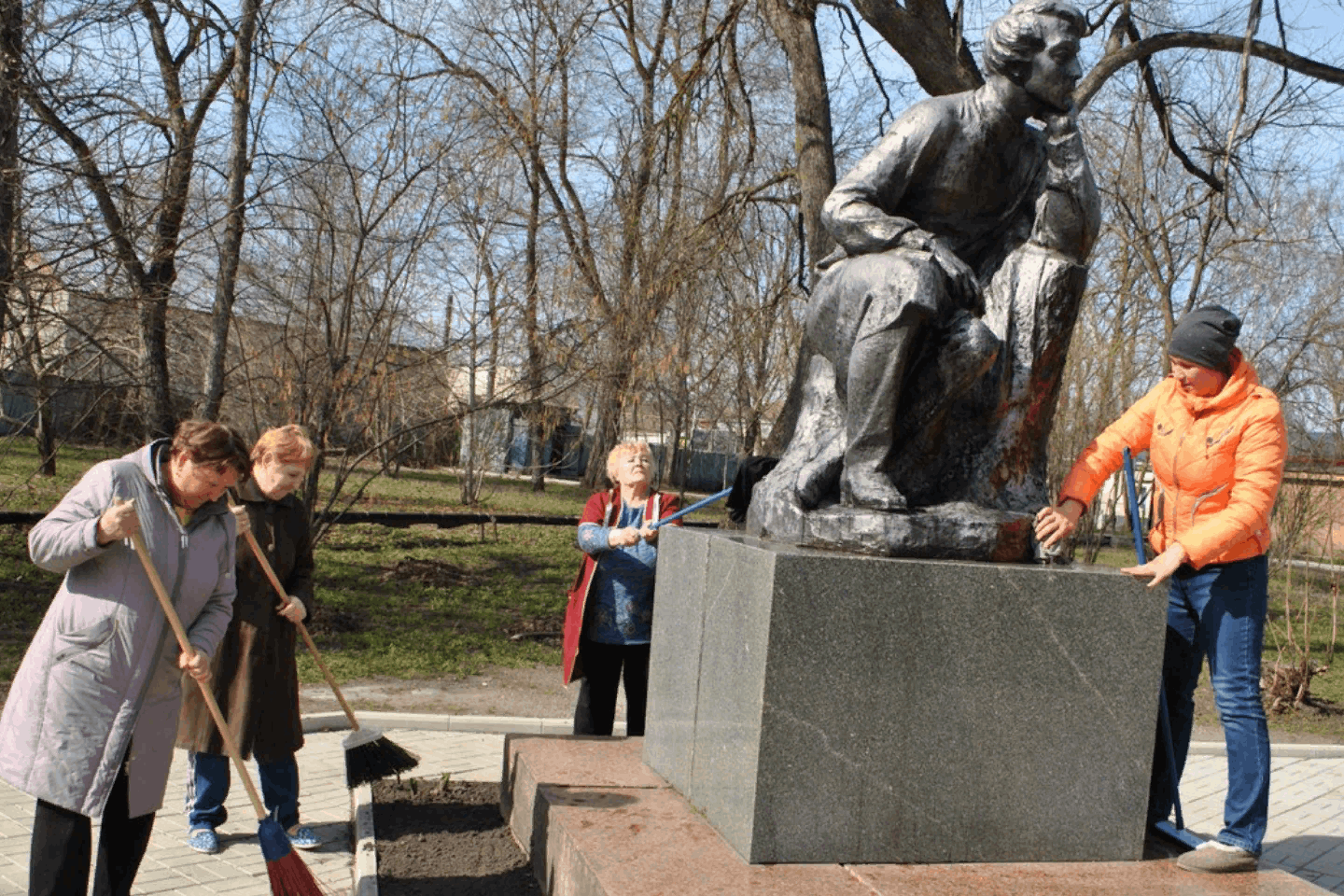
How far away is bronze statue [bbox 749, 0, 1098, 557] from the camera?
12.4 ft

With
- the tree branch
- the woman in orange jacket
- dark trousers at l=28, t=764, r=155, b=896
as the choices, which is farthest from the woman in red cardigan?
the tree branch

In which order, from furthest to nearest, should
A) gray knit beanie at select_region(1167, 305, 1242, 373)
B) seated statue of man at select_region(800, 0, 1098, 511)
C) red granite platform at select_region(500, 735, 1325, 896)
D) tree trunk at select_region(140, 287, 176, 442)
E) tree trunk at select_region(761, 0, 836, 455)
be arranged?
tree trunk at select_region(761, 0, 836, 455) → tree trunk at select_region(140, 287, 176, 442) → seated statue of man at select_region(800, 0, 1098, 511) → gray knit beanie at select_region(1167, 305, 1242, 373) → red granite platform at select_region(500, 735, 1325, 896)

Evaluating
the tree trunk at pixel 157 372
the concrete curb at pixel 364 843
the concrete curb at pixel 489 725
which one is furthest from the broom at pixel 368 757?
the tree trunk at pixel 157 372

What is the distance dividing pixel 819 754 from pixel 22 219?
6693 mm

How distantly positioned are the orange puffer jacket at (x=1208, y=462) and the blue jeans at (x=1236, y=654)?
95mm

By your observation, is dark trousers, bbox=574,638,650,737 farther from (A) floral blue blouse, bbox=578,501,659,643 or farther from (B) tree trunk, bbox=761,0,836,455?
(B) tree trunk, bbox=761,0,836,455

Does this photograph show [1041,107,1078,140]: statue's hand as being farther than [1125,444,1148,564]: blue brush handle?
Yes

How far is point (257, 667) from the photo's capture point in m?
4.56

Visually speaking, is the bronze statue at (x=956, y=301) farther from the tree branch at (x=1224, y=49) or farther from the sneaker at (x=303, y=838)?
the tree branch at (x=1224, y=49)

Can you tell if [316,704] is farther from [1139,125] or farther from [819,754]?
[1139,125]

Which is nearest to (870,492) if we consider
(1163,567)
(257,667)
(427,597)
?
(1163,567)

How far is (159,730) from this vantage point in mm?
3369

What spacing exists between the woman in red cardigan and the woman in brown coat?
115 centimetres

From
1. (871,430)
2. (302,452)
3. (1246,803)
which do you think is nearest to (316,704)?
(302,452)
